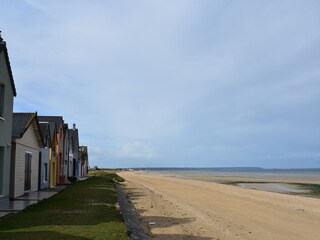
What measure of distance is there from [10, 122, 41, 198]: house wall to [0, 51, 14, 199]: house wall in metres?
1.83

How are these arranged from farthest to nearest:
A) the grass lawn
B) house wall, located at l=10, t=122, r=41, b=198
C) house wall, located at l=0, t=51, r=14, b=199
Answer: house wall, located at l=10, t=122, r=41, b=198 → house wall, located at l=0, t=51, r=14, b=199 → the grass lawn

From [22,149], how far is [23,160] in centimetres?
69

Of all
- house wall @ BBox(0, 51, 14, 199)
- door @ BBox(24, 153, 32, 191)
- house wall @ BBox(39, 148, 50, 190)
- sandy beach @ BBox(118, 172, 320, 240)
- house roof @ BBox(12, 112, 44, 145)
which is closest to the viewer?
sandy beach @ BBox(118, 172, 320, 240)

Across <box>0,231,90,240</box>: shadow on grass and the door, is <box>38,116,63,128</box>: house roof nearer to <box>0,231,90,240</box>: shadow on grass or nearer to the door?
the door

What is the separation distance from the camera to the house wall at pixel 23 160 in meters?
18.7

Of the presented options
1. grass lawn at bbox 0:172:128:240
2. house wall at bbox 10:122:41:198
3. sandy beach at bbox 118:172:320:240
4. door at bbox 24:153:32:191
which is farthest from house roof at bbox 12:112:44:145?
sandy beach at bbox 118:172:320:240

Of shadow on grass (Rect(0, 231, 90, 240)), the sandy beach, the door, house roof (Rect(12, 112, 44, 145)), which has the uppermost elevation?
house roof (Rect(12, 112, 44, 145))

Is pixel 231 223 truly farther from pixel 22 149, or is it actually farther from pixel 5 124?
pixel 22 149

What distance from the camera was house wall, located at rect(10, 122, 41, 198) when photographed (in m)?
18.7

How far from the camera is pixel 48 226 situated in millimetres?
9805

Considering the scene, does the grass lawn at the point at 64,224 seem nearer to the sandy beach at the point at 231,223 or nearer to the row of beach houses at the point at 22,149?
the sandy beach at the point at 231,223

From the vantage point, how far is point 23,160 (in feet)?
66.8

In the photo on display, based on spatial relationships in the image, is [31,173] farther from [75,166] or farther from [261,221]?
[75,166]

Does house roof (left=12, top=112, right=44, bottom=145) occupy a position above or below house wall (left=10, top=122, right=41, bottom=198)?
above
